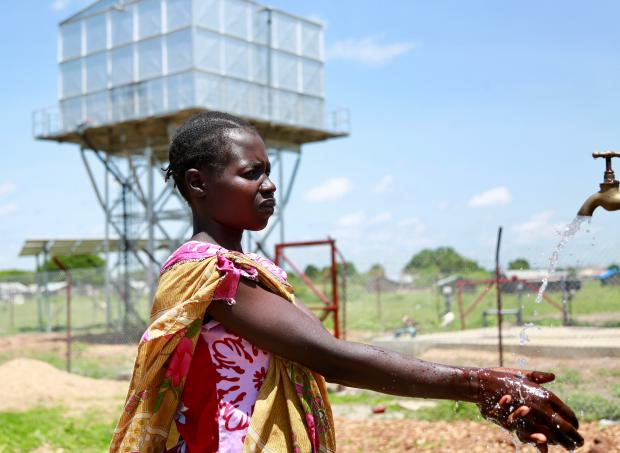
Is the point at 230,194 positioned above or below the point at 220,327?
above

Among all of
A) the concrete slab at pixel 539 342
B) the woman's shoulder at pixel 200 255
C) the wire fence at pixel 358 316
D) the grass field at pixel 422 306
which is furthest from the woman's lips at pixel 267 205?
the grass field at pixel 422 306

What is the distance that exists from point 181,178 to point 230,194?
6.6 inches

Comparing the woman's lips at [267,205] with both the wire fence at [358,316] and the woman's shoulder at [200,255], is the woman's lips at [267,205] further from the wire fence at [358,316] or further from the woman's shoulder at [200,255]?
the wire fence at [358,316]

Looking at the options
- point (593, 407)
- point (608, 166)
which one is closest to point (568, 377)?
point (593, 407)

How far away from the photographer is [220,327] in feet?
5.89

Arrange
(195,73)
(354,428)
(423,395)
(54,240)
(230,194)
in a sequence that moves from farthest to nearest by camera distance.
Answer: (54,240) < (195,73) < (354,428) < (230,194) < (423,395)

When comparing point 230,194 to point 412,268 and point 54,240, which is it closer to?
point 412,268

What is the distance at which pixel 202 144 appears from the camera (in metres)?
1.88

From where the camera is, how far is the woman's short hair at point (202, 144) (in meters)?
1.87

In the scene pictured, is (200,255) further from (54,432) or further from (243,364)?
(54,432)

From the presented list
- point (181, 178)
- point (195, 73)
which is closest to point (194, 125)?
point (181, 178)

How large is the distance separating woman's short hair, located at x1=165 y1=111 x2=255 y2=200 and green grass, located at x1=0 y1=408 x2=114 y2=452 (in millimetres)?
5330

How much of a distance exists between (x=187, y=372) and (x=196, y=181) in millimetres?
447

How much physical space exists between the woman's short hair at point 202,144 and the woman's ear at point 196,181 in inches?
0.7
